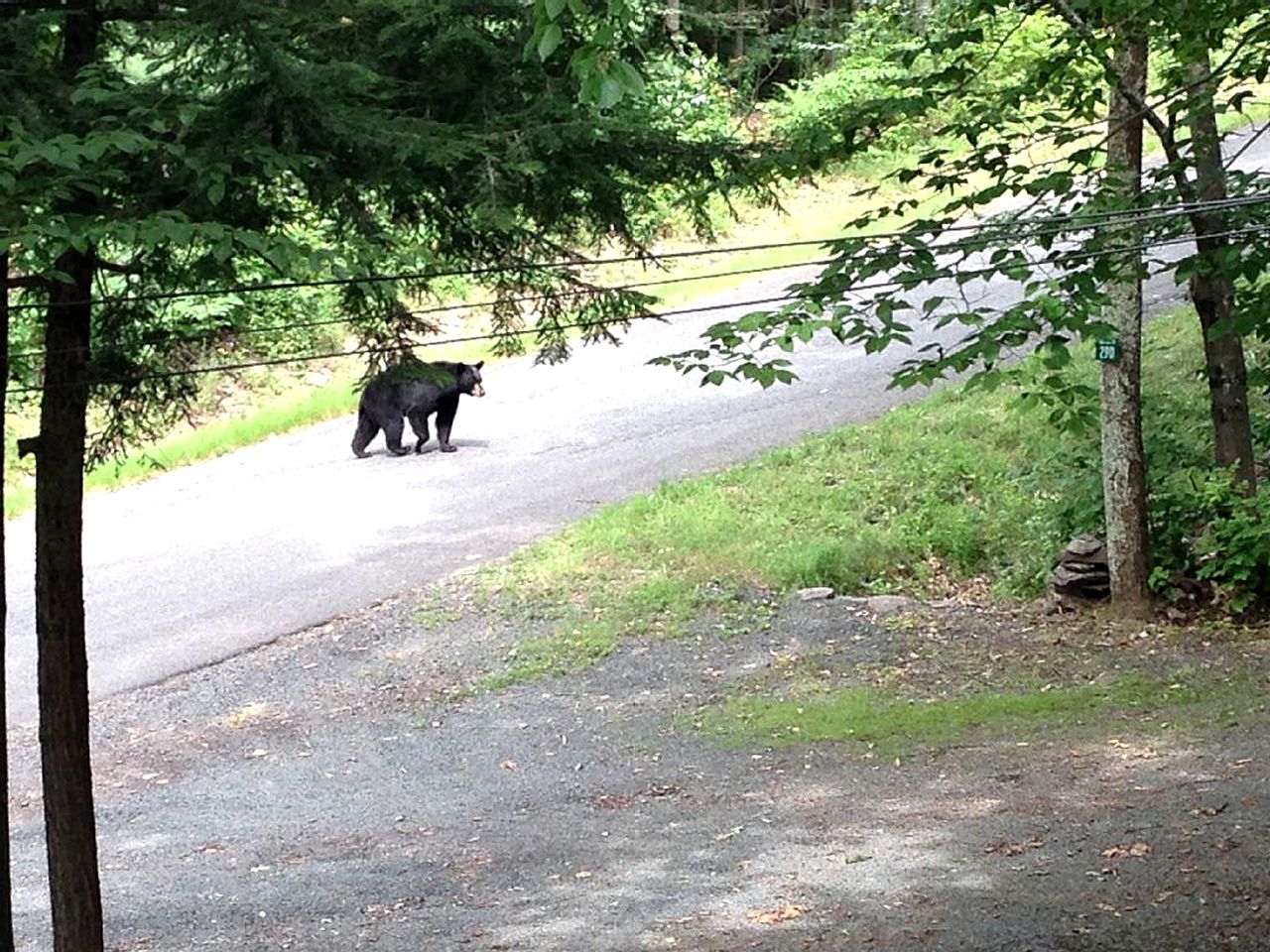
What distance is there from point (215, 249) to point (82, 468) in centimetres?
248

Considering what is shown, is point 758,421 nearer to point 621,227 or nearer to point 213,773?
point 213,773

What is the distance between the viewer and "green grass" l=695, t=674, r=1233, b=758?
908cm

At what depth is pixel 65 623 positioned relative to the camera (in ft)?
20.1

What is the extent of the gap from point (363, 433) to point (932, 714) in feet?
25.1

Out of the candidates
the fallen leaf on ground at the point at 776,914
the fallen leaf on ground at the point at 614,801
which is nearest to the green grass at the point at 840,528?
the fallen leaf on ground at the point at 614,801

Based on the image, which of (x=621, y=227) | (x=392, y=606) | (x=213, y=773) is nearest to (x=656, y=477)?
(x=392, y=606)

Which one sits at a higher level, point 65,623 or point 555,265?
point 555,265

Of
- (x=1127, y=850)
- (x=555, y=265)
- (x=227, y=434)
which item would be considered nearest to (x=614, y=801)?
(x=1127, y=850)

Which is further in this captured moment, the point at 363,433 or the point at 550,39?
the point at 363,433

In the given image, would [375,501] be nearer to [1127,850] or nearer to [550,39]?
[1127,850]

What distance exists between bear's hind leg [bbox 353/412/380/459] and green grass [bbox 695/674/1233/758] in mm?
6467

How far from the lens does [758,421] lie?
51.4 ft

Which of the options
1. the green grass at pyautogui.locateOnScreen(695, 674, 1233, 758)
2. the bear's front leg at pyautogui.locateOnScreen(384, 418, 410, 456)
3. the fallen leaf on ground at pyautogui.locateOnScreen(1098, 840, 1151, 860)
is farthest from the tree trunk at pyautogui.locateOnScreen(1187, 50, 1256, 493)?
the bear's front leg at pyautogui.locateOnScreen(384, 418, 410, 456)

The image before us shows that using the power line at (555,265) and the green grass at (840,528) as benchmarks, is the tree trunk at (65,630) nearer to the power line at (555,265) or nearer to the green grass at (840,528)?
the power line at (555,265)
